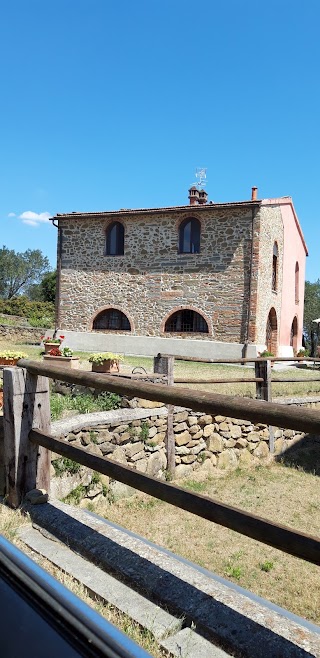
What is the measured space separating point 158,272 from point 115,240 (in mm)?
2392

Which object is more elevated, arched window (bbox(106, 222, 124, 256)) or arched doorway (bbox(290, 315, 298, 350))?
arched window (bbox(106, 222, 124, 256))

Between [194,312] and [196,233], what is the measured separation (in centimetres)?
294

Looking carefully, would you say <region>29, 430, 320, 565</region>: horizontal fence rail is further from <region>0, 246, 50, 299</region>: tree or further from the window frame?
<region>0, 246, 50, 299</region>: tree

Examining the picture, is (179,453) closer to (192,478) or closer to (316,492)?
(192,478)

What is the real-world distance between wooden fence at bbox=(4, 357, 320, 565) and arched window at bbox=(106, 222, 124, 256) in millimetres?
16241

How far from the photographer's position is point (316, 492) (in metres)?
6.68

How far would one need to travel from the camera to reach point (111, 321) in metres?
19.3

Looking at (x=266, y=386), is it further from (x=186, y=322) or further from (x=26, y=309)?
(x=26, y=309)

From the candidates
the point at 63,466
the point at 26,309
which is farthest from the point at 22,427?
the point at 26,309

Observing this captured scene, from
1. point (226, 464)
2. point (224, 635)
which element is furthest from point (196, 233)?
point (224, 635)

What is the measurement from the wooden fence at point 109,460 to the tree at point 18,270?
148 feet

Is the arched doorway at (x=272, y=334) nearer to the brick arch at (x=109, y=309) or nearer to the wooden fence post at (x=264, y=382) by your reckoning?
the brick arch at (x=109, y=309)

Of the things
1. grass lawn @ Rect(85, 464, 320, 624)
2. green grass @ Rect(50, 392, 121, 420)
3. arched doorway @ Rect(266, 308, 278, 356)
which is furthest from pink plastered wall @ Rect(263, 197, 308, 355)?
green grass @ Rect(50, 392, 121, 420)

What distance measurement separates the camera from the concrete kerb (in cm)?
187
